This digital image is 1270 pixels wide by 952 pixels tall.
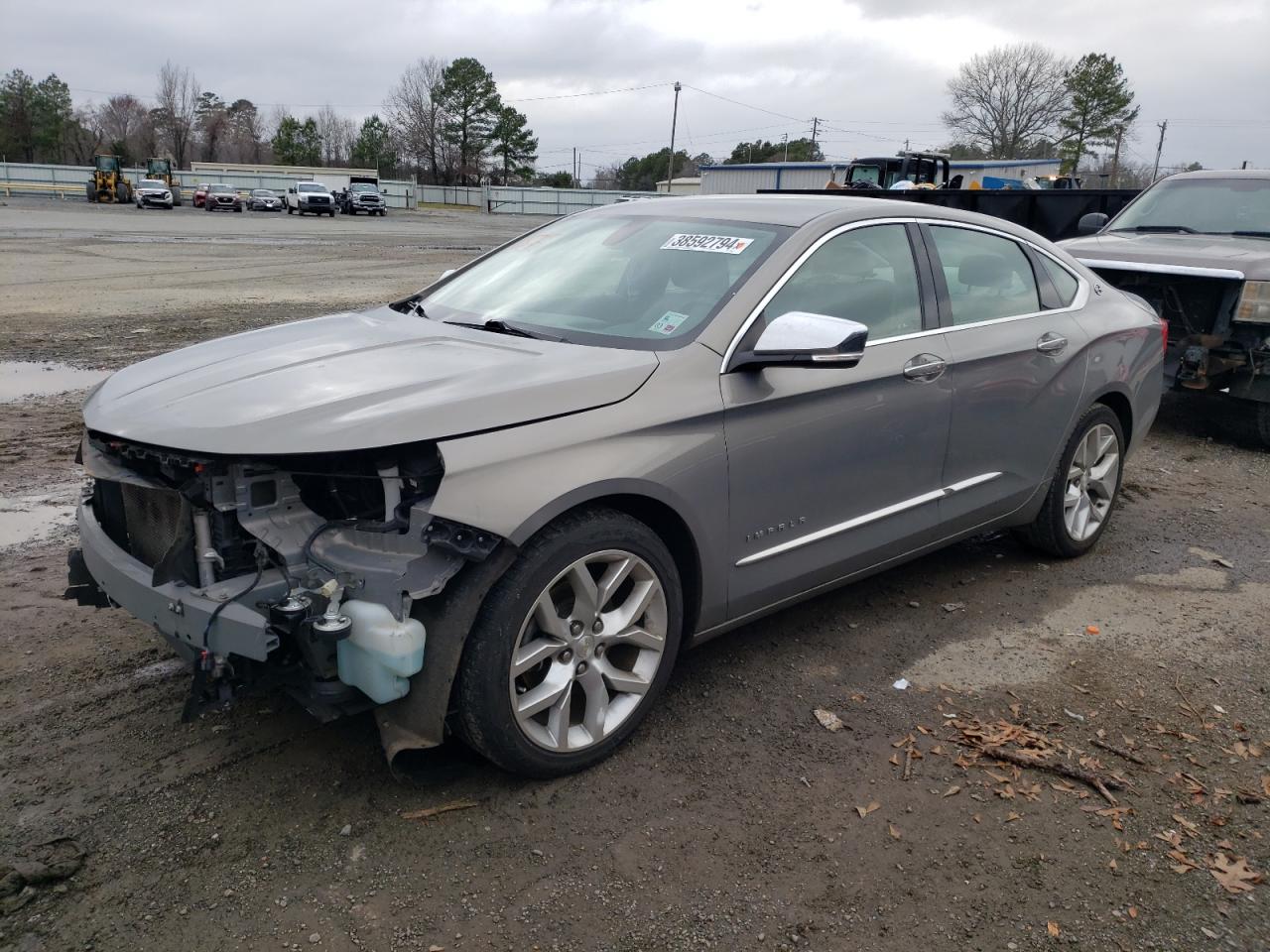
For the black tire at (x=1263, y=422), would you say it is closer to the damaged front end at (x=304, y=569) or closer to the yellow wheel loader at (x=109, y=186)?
the damaged front end at (x=304, y=569)

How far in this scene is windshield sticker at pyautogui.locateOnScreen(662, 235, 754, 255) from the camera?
3.70 metres

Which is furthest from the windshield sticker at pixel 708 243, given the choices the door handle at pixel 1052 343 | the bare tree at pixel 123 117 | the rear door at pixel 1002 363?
the bare tree at pixel 123 117

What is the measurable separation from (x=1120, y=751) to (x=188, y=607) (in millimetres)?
2968

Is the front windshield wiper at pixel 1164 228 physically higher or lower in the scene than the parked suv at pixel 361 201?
lower

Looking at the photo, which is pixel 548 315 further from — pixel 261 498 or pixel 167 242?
pixel 167 242

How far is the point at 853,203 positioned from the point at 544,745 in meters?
2.42

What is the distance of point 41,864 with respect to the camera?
263 cm

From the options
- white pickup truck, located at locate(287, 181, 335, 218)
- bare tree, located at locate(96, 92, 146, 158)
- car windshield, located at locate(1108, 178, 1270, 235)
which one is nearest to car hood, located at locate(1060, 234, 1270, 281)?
car windshield, located at locate(1108, 178, 1270, 235)

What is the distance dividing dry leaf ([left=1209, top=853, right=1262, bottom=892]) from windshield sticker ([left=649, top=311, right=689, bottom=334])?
2248mm

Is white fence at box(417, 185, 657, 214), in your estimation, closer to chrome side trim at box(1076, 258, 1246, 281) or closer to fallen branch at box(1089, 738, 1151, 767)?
chrome side trim at box(1076, 258, 1246, 281)

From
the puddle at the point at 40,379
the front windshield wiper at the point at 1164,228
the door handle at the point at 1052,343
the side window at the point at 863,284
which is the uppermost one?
the front windshield wiper at the point at 1164,228

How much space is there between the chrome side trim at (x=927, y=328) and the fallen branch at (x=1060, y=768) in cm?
149

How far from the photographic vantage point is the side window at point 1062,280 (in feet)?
15.7

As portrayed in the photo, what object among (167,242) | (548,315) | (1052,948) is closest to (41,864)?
(548,315)
